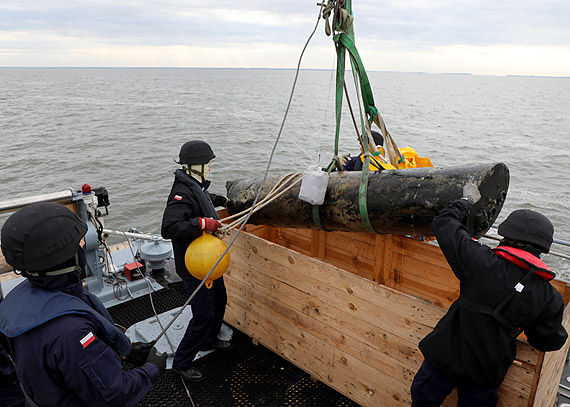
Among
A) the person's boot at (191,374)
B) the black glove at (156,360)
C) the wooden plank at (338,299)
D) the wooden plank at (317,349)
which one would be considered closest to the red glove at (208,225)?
the wooden plank at (338,299)

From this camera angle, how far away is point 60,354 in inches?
70.7

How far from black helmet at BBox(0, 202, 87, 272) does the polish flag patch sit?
0.35m

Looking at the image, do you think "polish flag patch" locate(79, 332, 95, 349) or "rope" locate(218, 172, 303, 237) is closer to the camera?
"polish flag patch" locate(79, 332, 95, 349)

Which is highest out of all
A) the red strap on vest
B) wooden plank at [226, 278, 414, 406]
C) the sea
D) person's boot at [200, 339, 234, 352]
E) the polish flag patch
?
the red strap on vest

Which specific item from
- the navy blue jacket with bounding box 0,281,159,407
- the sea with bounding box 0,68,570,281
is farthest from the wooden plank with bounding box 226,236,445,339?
the sea with bounding box 0,68,570,281

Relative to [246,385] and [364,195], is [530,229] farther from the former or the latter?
[246,385]

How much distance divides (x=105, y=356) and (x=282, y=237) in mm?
3907

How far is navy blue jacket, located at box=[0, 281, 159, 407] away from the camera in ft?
5.92

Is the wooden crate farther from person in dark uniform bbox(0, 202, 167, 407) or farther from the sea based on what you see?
the sea

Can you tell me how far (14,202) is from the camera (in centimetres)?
440

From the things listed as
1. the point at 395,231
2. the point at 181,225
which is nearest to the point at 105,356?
the point at 181,225

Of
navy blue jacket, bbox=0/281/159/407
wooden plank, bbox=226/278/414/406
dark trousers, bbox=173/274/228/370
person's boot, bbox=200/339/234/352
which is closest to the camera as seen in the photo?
navy blue jacket, bbox=0/281/159/407

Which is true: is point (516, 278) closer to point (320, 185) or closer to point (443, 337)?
point (443, 337)

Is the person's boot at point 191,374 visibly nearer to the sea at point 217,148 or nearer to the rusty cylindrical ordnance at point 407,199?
the rusty cylindrical ordnance at point 407,199
